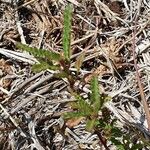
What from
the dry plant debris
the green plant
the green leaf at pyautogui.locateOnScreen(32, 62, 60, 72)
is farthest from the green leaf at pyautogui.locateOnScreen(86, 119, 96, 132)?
the dry plant debris

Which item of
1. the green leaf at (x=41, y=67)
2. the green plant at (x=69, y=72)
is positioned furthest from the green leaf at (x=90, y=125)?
the green leaf at (x=41, y=67)

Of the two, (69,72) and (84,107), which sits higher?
(69,72)

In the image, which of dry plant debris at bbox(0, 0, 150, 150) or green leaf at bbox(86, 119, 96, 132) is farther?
dry plant debris at bbox(0, 0, 150, 150)

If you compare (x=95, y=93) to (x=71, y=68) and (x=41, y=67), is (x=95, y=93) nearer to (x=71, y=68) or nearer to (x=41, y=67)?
(x=41, y=67)

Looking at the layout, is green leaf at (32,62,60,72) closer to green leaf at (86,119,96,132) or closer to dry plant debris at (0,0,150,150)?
green leaf at (86,119,96,132)

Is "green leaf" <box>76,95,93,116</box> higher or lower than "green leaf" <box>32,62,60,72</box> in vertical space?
lower

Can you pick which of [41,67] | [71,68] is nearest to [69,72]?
[41,67]

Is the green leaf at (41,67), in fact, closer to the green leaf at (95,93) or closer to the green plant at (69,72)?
the green plant at (69,72)

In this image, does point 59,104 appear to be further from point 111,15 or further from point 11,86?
point 111,15

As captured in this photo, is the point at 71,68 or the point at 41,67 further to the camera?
the point at 71,68
